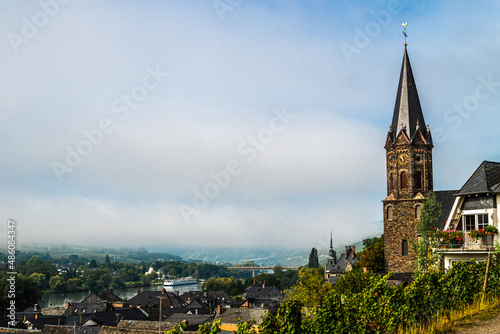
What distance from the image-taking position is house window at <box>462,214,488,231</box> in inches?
1102

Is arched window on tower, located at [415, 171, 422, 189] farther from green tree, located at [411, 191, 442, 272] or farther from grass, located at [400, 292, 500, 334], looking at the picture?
grass, located at [400, 292, 500, 334]

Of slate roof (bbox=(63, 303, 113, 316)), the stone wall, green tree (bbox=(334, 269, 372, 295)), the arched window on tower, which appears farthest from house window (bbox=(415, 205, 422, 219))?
slate roof (bbox=(63, 303, 113, 316))

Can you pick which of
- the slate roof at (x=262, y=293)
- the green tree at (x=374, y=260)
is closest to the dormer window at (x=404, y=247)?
the green tree at (x=374, y=260)

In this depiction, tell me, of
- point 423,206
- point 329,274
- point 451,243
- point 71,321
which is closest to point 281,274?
point 329,274

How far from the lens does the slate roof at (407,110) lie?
5531cm

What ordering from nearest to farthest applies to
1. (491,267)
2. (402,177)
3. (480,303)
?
1. (480,303)
2. (491,267)
3. (402,177)

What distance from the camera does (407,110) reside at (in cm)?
5603

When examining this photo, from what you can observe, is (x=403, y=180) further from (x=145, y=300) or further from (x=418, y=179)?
(x=145, y=300)

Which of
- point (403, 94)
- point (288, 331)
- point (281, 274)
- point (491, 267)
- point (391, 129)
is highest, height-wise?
point (403, 94)

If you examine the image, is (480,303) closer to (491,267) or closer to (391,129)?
(491,267)

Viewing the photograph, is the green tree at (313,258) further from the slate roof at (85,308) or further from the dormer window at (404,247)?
the dormer window at (404,247)

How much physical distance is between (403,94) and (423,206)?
14978 millimetres

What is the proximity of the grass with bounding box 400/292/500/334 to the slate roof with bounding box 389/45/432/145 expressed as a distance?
1587 inches

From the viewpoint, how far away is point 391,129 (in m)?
56.7
